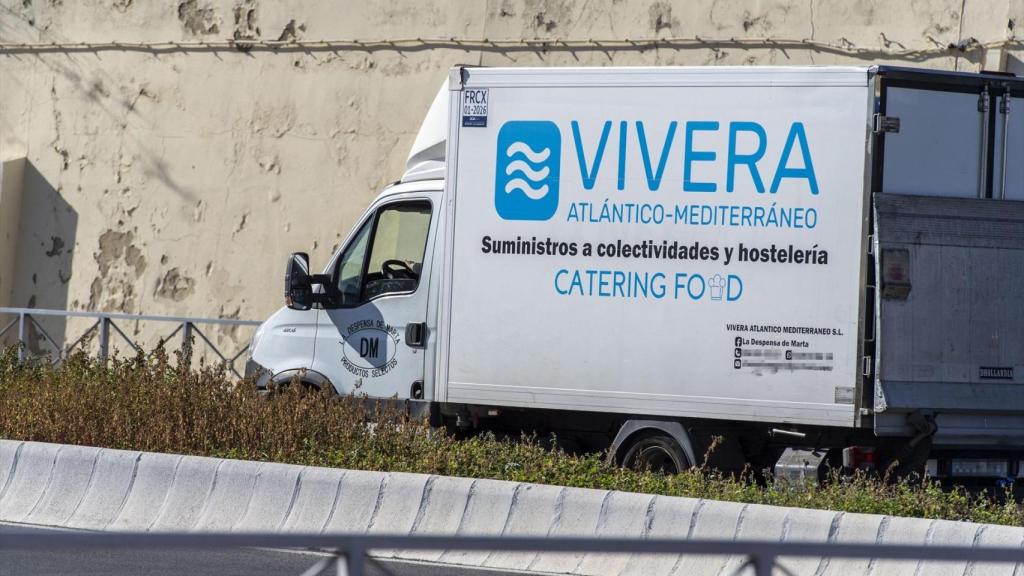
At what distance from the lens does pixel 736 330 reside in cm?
935

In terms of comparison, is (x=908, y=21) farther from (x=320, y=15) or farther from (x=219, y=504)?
(x=219, y=504)

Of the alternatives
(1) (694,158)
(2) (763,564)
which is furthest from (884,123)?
(2) (763,564)

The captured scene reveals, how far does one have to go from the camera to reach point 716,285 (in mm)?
9414

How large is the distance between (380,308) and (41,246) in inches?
355

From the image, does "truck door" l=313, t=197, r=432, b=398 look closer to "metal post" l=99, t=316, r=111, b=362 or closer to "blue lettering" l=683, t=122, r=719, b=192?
"blue lettering" l=683, t=122, r=719, b=192

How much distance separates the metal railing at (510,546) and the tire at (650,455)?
6.13m

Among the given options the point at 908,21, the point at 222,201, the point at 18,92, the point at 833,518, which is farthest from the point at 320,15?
the point at 833,518

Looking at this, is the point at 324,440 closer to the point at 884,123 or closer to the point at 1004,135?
the point at 884,123

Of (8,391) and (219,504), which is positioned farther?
(8,391)

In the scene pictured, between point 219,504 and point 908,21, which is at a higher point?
point 908,21

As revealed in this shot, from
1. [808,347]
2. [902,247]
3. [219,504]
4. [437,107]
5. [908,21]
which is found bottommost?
[219,504]

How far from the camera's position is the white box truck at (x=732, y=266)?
8992mm

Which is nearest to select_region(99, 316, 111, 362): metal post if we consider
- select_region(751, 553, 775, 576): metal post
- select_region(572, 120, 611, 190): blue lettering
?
select_region(572, 120, 611, 190): blue lettering

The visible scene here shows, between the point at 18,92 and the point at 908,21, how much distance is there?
11.3 m
